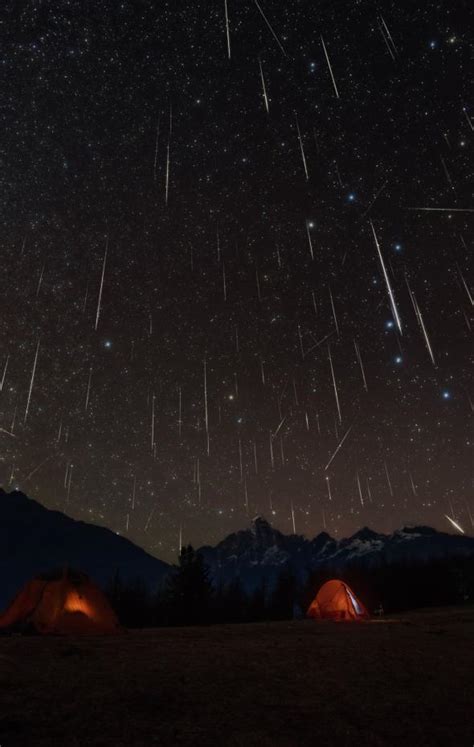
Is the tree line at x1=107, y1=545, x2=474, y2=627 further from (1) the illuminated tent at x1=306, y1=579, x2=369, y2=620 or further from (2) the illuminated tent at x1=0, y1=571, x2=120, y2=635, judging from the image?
(2) the illuminated tent at x1=0, y1=571, x2=120, y2=635

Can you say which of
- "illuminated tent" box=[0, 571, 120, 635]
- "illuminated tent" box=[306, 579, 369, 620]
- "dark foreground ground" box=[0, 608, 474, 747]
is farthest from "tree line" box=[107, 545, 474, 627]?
"dark foreground ground" box=[0, 608, 474, 747]

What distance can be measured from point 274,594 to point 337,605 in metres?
52.9

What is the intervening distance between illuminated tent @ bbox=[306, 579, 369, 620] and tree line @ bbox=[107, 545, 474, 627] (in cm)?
2752

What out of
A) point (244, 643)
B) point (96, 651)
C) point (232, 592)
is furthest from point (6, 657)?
point (232, 592)

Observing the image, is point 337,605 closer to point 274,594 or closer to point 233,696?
point 233,696

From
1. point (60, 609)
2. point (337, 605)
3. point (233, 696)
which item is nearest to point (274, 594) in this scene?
point (337, 605)

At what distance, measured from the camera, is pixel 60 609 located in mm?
12539

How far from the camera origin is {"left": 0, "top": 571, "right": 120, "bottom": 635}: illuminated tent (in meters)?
12.3

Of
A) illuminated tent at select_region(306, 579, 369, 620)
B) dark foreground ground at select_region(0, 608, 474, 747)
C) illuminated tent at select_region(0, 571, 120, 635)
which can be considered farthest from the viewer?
illuminated tent at select_region(306, 579, 369, 620)

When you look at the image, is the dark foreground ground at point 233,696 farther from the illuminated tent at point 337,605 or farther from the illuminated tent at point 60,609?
the illuminated tent at point 337,605

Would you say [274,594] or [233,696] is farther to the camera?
[274,594]

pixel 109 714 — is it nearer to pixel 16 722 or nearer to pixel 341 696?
pixel 16 722

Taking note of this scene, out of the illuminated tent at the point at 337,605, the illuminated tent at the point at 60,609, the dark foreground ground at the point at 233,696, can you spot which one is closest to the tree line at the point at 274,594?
the illuminated tent at the point at 337,605

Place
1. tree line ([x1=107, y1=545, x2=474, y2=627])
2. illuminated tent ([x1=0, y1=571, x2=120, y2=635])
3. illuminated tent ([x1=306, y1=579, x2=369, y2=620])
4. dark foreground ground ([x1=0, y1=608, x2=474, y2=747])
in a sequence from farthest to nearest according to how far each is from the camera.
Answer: tree line ([x1=107, y1=545, x2=474, y2=627]) < illuminated tent ([x1=306, y1=579, x2=369, y2=620]) < illuminated tent ([x1=0, y1=571, x2=120, y2=635]) < dark foreground ground ([x1=0, y1=608, x2=474, y2=747])
